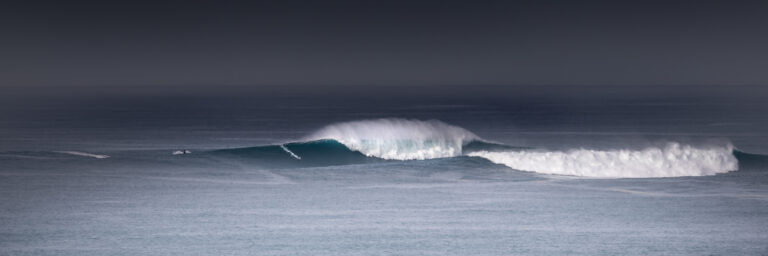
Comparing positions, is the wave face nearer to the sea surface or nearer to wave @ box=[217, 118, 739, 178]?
wave @ box=[217, 118, 739, 178]

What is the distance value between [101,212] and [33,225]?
83.6 inches

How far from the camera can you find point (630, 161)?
35.5 metres

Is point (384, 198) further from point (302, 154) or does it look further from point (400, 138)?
point (400, 138)

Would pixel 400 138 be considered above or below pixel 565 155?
above

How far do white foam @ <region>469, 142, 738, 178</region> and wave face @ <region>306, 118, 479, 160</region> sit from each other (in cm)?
447

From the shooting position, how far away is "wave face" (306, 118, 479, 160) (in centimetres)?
4110

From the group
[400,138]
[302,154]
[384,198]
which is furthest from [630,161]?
[302,154]

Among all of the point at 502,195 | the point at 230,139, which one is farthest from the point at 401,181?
the point at 230,139

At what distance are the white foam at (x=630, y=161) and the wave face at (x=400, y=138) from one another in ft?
14.7

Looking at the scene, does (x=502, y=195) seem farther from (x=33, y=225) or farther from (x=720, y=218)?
(x=33, y=225)

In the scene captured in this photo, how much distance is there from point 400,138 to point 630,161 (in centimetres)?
1097

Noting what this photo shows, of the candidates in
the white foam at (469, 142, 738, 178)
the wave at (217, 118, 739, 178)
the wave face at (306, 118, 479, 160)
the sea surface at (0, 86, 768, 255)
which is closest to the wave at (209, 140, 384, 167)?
the wave at (217, 118, 739, 178)

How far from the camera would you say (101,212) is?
24.2m

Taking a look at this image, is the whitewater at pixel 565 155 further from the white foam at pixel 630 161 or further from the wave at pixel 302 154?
the wave at pixel 302 154
